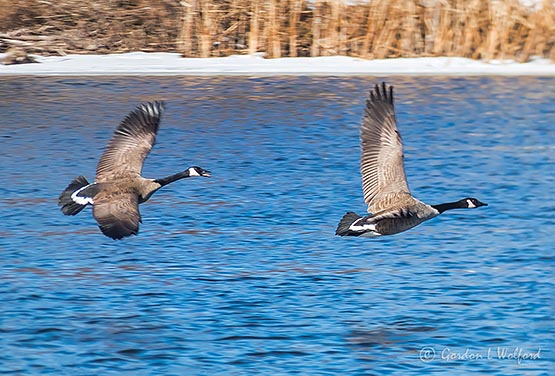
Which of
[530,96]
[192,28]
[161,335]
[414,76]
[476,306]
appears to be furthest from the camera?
[192,28]

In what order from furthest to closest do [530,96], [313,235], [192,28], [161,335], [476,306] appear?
[192,28]
[530,96]
[313,235]
[476,306]
[161,335]

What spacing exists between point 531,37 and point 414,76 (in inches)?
90.2

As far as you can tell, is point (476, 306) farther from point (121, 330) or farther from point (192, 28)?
point (192, 28)

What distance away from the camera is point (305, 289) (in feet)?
29.2

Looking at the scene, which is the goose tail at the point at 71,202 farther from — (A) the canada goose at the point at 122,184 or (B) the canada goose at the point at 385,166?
(B) the canada goose at the point at 385,166

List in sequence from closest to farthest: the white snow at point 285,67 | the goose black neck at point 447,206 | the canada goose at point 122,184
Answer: the canada goose at point 122,184 → the goose black neck at point 447,206 → the white snow at point 285,67

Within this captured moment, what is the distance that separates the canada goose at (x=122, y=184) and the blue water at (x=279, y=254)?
0.66m

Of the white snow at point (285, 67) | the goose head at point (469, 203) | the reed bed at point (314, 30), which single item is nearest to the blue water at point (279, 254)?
the goose head at point (469, 203)

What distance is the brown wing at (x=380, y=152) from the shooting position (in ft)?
28.8

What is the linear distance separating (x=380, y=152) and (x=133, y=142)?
7.00 feet

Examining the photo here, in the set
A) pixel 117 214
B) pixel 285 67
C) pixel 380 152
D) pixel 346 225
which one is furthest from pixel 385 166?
pixel 285 67

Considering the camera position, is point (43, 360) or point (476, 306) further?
point (476, 306)

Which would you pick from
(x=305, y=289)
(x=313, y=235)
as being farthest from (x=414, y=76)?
(x=305, y=289)

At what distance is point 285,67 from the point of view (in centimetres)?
2020
